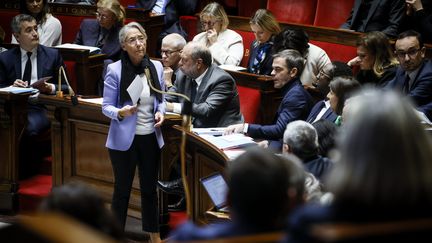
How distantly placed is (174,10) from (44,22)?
1137 mm

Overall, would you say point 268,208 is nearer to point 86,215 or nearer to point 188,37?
A: point 86,215

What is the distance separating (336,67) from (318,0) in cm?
203

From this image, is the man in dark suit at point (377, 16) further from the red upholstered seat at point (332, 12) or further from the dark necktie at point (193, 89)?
the dark necktie at point (193, 89)

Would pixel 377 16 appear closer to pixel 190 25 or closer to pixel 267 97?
pixel 267 97

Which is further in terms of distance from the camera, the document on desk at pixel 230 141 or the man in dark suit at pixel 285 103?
the man in dark suit at pixel 285 103

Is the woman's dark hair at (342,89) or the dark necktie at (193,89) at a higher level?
the woman's dark hair at (342,89)

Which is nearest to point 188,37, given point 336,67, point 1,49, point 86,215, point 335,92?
point 1,49

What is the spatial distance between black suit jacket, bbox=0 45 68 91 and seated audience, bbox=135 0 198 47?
1537 millimetres

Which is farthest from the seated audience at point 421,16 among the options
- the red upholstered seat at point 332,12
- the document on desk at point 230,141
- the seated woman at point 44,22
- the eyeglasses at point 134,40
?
the seated woman at point 44,22

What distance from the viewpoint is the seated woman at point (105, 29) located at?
5.95 m

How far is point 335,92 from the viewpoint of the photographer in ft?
12.6

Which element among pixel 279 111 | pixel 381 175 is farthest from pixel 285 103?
pixel 381 175

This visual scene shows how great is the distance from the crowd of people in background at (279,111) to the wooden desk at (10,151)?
18 cm

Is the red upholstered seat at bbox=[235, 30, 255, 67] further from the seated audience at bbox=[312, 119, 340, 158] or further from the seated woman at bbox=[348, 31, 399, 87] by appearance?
the seated audience at bbox=[312, 119, 340, 158]
